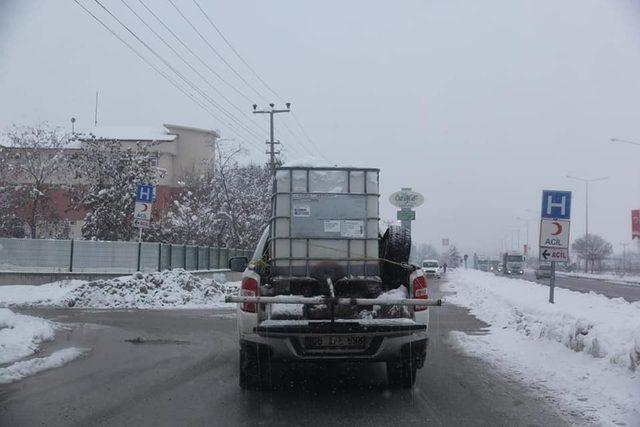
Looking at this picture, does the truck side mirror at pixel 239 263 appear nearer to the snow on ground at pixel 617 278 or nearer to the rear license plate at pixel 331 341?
the rear license plate at pixel 331 341

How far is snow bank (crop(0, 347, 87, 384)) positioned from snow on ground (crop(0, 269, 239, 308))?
9.72 metres

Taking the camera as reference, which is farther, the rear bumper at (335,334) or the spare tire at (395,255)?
the spare tire at (395,255)

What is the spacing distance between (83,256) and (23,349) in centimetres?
1535

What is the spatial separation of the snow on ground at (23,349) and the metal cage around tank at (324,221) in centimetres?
346

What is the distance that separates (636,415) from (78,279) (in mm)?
21252

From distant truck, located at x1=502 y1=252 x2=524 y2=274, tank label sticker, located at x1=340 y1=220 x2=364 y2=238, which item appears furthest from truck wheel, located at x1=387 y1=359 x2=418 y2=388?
distant truck, located at x1=502 y1=252 x2=524 y2=274

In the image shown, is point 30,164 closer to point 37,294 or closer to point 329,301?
point 37,294

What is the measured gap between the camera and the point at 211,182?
4500 centimetres

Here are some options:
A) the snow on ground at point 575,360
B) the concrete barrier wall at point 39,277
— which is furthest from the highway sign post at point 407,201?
the snow on ground at point 575,360

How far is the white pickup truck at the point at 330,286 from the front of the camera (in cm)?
648

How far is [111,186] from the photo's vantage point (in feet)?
107

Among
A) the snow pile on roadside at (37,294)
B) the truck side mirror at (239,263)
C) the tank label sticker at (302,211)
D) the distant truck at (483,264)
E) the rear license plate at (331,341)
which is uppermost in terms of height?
the tank label sticker at (302,211)

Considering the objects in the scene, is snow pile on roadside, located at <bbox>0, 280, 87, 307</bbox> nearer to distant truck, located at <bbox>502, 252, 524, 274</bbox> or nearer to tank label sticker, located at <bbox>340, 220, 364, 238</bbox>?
tank label sticker, located at <bbox>340, 220, 364, 238</bbox>

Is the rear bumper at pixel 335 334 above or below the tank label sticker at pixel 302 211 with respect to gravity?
below
